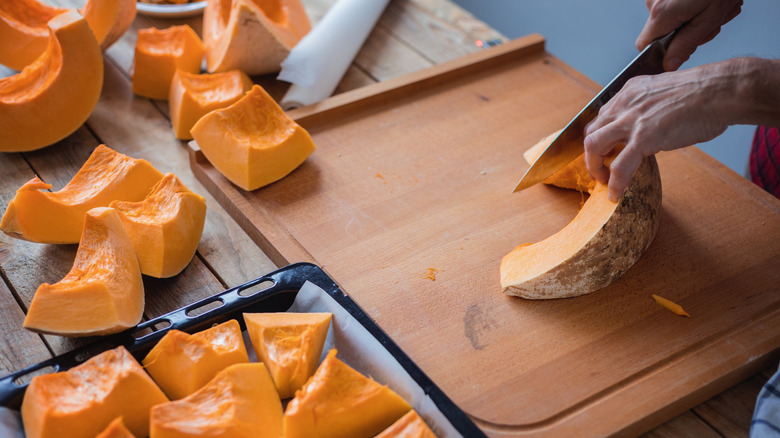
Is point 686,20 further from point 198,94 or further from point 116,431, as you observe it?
point 116,431

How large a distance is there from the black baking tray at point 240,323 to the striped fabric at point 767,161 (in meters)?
1.39

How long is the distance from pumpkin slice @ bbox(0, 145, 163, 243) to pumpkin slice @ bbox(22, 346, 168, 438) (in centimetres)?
43

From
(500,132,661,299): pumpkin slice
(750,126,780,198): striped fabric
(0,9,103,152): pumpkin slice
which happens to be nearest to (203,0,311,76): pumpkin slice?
(0,9,103,152): pumpkin slice

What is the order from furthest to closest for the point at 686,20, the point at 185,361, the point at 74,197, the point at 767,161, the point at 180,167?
the point at 767,161, the point at 180,167, the point at 686,20, the point at 74,197, the point at 185,361

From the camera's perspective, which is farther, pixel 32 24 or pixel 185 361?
pixel 32 24

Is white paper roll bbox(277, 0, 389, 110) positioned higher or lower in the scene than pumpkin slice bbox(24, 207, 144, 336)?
higher

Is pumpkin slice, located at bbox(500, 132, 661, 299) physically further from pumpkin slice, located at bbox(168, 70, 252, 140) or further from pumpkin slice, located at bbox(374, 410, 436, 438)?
pumpkin slice, located at bbox(168, 70, 252, 140)

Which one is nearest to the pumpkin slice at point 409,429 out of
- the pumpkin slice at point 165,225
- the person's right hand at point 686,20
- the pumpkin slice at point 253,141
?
the pumpkin slice at point 165,225

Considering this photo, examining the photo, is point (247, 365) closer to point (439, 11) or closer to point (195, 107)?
point (195, 107)

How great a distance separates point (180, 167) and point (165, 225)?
45cm

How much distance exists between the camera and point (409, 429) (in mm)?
1105

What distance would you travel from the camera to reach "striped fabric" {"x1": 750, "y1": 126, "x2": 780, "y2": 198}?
204 centimetres

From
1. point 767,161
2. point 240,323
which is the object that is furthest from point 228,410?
point 767,161

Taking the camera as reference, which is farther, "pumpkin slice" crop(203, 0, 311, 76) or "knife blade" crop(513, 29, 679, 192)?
"pumpkin slice" crop(203, 0, 311, 76)
